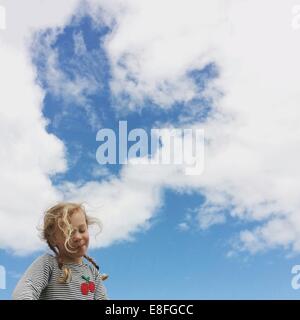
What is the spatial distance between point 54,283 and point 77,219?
64cm

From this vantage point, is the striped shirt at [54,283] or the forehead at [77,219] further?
the forehead at [77,219]

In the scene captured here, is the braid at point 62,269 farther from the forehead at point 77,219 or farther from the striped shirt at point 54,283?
the forehead at point 77,219

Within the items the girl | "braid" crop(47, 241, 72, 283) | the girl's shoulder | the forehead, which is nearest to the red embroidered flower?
the girl

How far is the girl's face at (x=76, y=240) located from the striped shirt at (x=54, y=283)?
0.10m

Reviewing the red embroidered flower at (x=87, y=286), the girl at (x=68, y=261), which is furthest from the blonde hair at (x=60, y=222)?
the red embroidered flower at (x=87, y=286)

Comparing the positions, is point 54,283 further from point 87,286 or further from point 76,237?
point 76,237

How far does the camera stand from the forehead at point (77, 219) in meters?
4.80

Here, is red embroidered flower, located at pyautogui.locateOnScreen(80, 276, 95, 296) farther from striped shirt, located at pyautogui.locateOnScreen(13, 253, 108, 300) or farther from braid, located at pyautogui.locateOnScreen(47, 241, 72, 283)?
braid, located at pyautogui.locateOnScreen(47, 241, 72, 283)

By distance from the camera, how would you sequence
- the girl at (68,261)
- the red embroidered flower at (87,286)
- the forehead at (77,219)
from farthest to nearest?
the forehead at (77,219) < the red embroidered flower at (87,286) < the girl at (68,261)

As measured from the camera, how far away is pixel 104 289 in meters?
4.83

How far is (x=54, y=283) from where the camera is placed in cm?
461

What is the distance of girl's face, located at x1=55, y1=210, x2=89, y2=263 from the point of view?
4766mm

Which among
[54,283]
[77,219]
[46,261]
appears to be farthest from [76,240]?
[54,283]
